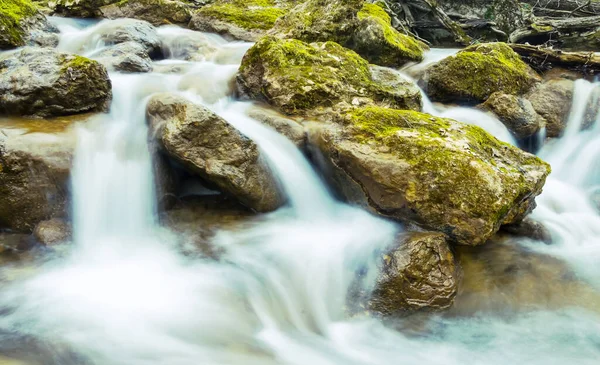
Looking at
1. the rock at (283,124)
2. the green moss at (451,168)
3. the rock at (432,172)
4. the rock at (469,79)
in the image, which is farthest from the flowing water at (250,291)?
the rock at (469,79)

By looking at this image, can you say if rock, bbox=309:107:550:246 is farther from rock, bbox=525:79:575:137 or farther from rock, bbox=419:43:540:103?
rock, bbox=525:79:575:137

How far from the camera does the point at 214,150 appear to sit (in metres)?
4.35

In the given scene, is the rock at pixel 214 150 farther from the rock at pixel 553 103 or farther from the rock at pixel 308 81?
the rock at pixel 553 103

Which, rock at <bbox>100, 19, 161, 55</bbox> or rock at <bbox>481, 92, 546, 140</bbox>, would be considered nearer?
rock at <bbox>481, 92, 546, 140</bbox>

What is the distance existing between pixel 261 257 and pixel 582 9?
1545 cm

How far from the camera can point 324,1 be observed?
8594 mm

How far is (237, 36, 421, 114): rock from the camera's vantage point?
5.68 meters

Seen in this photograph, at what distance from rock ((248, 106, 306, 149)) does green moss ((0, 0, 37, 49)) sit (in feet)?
16.2

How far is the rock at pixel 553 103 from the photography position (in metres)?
7.18

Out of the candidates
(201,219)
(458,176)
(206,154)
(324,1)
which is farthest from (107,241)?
(324,1)

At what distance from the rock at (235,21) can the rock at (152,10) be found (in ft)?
1.50

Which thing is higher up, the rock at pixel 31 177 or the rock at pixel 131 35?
the rock at pixel 131 35

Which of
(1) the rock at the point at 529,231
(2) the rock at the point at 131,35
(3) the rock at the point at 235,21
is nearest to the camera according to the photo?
(1) the rock at the point at 529,231

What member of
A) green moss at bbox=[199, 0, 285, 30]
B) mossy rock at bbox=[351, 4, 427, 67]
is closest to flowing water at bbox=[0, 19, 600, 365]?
mossy rock at bbox=[351, 4, 427, 67]
